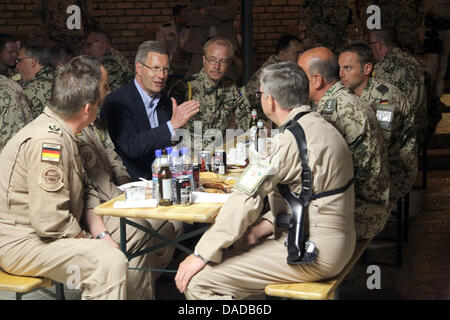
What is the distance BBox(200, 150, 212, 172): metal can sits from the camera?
3467mm

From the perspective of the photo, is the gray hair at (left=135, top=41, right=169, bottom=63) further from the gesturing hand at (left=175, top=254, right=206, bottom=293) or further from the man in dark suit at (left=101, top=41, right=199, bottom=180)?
the gesturing hand at (left=175, top=254, right=206, bottom=293)

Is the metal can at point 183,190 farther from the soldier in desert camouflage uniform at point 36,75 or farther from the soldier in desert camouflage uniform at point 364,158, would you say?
the soldier in desert camouflage uniform at point 36,75

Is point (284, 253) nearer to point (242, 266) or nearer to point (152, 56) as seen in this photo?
point (242, 266)

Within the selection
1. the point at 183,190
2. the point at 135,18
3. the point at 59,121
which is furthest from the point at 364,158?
the point at 135,18

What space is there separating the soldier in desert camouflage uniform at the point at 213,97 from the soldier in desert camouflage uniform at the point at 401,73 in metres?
1.44

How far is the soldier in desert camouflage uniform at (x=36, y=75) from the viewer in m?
4.88

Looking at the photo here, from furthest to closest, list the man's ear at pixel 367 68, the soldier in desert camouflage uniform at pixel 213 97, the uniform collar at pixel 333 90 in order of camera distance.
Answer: the soldier in desert camouflage uniform at pixel 213 97
the man's ear at pixel 367 68
the uniform collar at pixel 333 90

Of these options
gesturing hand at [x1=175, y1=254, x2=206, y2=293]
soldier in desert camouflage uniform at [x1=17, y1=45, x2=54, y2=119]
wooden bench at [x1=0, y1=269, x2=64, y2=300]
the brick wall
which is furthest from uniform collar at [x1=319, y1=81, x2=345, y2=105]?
the brick wall

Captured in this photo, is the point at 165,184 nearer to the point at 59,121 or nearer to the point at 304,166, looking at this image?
the point at 59,121

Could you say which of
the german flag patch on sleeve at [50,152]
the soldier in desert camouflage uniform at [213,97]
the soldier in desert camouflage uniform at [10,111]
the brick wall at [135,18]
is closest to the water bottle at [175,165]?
the german flag patch on sleeve at [50,152]

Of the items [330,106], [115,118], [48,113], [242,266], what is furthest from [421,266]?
[48,113]

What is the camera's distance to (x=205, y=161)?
350 centimetres

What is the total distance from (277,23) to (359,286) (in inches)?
247

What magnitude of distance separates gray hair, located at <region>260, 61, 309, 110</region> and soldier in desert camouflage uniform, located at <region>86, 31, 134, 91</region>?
352 centimetres
